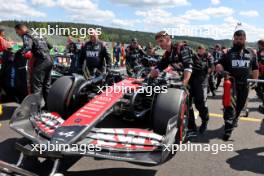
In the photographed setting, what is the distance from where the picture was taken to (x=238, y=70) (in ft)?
18.4

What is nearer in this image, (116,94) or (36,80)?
(116,94)

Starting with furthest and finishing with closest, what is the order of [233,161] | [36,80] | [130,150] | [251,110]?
[251,110]
[36,80]
[233,161]
[130,150]

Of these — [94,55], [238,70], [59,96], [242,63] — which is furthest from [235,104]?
[94,55]

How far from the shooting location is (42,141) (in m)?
3.75

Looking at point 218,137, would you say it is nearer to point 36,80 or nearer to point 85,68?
point 85,68

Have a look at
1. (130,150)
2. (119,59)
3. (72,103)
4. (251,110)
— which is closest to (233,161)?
(130,150)

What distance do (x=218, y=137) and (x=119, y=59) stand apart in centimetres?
1839

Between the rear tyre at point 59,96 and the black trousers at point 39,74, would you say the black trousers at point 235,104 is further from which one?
the black trousers at point 39,74

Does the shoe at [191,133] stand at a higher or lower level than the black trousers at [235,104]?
lower

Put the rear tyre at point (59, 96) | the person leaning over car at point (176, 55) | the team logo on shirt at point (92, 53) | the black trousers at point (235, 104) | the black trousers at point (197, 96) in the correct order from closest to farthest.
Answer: the rear tyre at point (59, 96), the person leaning over car at point (176, 55), the black trousers at point (235, 104), the black trousers at point (197, 96), the team logo on shirt at point (92, 53)

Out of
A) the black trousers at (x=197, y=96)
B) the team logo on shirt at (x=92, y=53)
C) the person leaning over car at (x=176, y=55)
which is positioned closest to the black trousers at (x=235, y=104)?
the black trousers at (x=197, y=96)

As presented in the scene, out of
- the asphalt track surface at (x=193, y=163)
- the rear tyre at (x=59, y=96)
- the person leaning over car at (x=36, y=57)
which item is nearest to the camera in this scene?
the asphalt track surface at (x=193, y=163)

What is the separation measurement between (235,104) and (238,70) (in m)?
0.56

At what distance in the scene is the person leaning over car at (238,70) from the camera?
5543 millimetres
